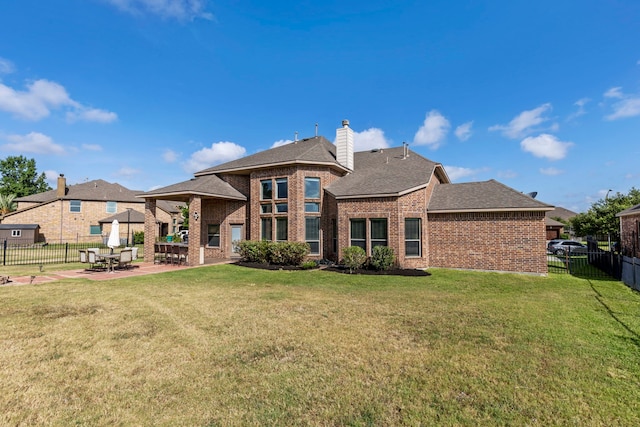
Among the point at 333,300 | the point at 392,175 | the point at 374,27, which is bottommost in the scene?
the point at 333,300

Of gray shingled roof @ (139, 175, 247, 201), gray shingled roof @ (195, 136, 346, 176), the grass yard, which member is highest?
gray shingled roof @ (195, 136, 346, 176)

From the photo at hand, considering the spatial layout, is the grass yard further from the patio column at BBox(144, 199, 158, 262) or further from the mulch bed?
the patio column at BBox(144, 199, 158, 262)

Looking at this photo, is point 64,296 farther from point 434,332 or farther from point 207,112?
point 207,112

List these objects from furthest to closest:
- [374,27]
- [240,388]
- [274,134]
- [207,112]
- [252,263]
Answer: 1. [274,134]
2. [207,112]
3. [252,263]
4. [374,27]
5. [240,388]

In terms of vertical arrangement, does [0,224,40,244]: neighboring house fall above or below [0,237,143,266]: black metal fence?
above

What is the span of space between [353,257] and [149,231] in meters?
12.7

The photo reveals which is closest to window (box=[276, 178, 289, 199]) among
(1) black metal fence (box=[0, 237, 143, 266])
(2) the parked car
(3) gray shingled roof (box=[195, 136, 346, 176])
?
(3) gray shingled roof (box=[195, 136, 346, 176])

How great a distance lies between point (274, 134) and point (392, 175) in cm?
1393

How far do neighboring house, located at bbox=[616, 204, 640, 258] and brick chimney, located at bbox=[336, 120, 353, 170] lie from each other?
15.1m

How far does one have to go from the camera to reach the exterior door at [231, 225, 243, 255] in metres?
18.5

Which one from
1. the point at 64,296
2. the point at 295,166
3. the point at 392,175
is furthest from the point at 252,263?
the point at 392,175

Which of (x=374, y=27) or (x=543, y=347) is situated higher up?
(x=374, y=27)

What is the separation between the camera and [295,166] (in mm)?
16766

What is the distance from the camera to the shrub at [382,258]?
1337cm
